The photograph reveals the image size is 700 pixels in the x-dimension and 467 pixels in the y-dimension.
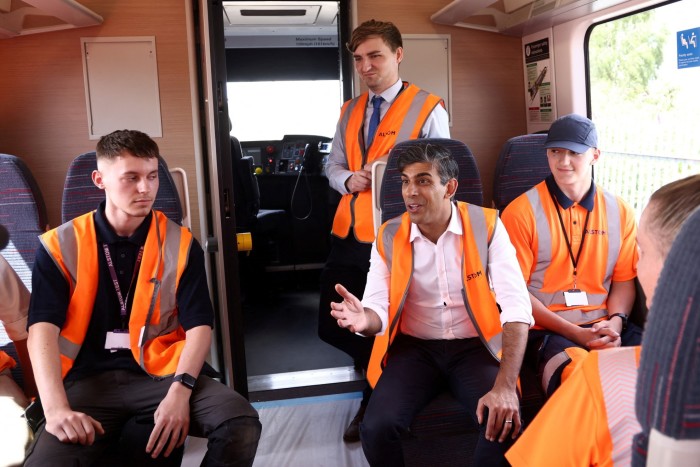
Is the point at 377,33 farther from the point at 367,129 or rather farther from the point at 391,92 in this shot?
the point at 367,129

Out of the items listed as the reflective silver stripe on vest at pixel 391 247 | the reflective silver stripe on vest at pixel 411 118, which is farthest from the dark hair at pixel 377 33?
the reflective silver stripe on vest at pixel 391 247

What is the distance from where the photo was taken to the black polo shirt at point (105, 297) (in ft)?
7.05

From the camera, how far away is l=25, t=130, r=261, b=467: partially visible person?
205 cm

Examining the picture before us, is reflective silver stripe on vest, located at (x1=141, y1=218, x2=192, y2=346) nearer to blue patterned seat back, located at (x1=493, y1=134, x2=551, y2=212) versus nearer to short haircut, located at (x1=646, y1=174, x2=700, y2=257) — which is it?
blue patterned seat back, located at (x1=493, y1=134, x2=551, y2=212)

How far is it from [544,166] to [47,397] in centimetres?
238

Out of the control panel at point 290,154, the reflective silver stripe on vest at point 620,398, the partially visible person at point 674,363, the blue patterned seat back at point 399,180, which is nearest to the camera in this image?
→ the partially visible person at point 674,363

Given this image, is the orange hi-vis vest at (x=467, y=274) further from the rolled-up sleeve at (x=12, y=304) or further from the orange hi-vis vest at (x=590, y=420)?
the rolled-up sleeve at (x=12, y=304)

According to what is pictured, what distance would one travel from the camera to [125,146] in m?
2.23

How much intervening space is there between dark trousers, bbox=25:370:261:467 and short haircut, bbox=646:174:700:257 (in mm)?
1573

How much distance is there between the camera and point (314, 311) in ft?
16.9

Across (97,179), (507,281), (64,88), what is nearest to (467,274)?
(507,281)

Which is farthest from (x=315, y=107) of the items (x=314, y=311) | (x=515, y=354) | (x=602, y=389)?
(x=602, y=389)

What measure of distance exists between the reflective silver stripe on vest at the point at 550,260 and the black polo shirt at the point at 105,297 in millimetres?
1450

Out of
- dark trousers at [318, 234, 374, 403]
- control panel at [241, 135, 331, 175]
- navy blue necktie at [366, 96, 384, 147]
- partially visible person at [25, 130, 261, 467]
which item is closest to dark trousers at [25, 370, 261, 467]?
partially visible person at [25, 130, 261, 467]
